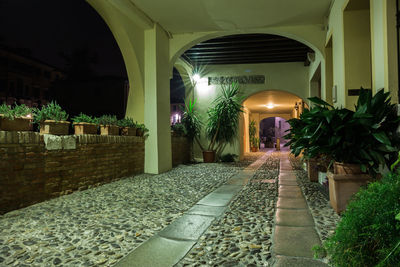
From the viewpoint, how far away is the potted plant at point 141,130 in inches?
202

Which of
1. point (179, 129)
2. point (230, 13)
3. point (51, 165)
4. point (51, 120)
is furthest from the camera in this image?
point (179, 129)

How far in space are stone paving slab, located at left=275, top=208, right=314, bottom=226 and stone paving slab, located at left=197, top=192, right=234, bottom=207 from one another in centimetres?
62

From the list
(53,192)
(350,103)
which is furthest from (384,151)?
(53,192)

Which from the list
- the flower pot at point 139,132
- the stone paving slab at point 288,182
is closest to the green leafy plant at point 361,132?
the stone paving slab at point 288,182

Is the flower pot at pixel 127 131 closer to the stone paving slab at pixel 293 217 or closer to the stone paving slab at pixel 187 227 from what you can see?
the stone paving slab at pixel 187 227

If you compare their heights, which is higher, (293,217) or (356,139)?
(356,139)

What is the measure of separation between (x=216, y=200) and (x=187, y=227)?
996 millimetres

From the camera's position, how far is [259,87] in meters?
7.98

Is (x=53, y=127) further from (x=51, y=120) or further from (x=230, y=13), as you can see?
(x=230, y=13)

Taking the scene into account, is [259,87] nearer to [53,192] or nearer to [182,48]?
[182,48]

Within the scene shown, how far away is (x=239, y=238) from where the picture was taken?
1.91 m

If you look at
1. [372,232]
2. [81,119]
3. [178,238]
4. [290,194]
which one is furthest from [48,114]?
[372,232]

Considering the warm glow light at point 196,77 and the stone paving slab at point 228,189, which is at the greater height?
the warm glow light at point 196,77

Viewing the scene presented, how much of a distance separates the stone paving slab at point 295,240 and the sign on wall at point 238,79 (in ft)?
20.7
